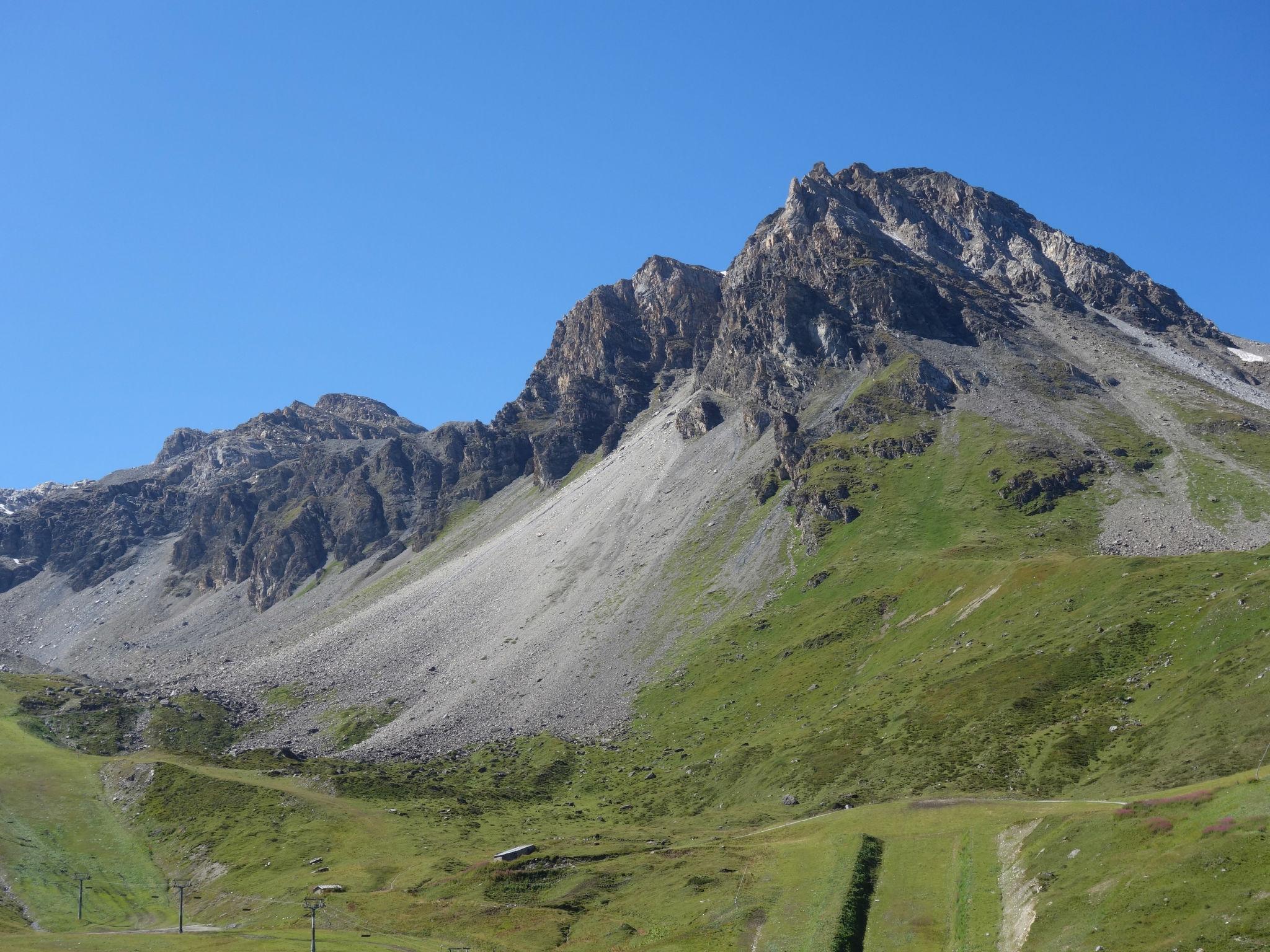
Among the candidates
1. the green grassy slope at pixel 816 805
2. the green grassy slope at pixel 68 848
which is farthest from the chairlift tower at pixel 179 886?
the green grassy slope at pixel 816 805

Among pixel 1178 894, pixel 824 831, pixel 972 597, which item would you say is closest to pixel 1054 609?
pixel 972 597

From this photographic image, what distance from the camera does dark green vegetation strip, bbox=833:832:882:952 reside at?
65625 millimetres

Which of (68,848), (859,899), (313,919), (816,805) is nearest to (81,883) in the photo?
(68,848)

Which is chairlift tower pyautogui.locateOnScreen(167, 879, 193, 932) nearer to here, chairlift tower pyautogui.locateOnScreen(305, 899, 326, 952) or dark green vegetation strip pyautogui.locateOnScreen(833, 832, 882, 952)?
chairlift tower pyautogui.locateOnScreen(305, 899, 326, 952)

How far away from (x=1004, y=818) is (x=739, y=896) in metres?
24.1

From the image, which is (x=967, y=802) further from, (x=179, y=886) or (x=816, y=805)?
(x=179, y=886)

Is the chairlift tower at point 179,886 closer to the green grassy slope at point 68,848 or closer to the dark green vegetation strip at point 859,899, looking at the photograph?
the green grassy slope at point 68,848

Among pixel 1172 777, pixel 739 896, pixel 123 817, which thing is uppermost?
pixel 123 817

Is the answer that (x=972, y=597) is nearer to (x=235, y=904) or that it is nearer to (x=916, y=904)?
(x=916, y=904)

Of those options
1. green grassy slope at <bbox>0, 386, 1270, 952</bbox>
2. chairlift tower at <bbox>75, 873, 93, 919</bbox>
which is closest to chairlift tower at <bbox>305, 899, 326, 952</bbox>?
green grassy slope at <bbox>0, 386, 1270, 952</bbox>

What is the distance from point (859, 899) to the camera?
71812 millimetres

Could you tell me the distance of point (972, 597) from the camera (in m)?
174

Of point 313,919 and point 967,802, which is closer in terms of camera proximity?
point 313,919

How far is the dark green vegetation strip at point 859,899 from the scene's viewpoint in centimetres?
6562
